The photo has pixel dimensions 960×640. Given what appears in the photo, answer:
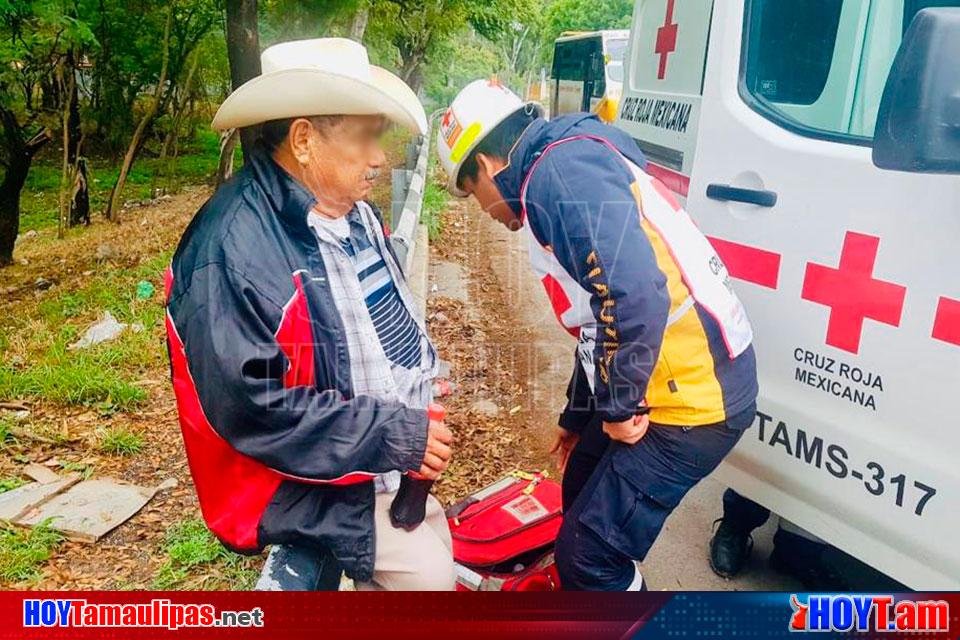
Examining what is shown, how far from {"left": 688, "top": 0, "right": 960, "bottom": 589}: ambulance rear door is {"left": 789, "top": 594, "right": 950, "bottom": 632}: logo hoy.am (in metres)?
0.09

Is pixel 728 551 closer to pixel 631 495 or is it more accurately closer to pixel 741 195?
pixel 631 495

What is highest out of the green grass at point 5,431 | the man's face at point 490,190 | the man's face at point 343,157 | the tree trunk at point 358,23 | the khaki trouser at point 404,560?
the tree trunk at point 358,23

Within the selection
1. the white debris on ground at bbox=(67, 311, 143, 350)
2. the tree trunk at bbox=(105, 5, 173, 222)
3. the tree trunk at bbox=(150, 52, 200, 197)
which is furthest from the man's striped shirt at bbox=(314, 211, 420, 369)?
the tree trunk at bbox=(150, 52, 200, 197)

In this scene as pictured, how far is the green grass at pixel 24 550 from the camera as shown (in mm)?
2320

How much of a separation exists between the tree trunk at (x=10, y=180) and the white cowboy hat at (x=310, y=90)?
235 inches

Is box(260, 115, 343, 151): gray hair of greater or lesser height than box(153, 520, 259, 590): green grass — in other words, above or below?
above

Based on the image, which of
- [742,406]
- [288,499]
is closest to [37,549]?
[288,499]

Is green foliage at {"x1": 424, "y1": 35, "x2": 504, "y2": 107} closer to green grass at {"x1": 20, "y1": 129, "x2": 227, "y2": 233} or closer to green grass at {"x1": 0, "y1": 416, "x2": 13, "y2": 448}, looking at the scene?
green grass at {"x1": 20, "y1": 129, "x2": 227, "y2": 233}

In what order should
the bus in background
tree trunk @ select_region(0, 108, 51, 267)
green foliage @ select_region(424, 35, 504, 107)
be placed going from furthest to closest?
green foliage @ select_region(424, 35, 504, 107)
the bus in background
tree trunk @ select_region(0, 108, 51, 267)

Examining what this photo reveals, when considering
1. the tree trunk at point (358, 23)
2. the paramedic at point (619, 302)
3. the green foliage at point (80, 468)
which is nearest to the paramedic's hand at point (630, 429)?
the paramedic at point (619, 302)

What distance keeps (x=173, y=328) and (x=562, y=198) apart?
835mm

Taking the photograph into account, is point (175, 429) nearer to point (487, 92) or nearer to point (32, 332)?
point (32, 332)

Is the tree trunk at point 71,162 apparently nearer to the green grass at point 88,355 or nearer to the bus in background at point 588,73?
the green grass at point 88,355

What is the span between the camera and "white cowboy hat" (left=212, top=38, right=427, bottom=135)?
1520 millimetres
